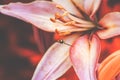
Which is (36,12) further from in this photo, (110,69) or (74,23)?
(110,69)

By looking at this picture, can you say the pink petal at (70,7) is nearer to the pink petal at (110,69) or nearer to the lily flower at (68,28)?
the lily flower at (68,28)

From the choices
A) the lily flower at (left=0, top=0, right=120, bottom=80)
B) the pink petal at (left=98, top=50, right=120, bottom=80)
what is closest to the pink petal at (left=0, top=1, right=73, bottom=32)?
the lily flower at (left=0, top=0, right=120, bottom=80)

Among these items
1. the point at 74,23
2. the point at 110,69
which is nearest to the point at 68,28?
the point at 74,23

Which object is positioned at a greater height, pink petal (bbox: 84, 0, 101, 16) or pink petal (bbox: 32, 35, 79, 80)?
pink petal (bbox: 84, 0, 101, 16)

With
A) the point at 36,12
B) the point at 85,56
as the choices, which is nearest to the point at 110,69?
the point at 85,56

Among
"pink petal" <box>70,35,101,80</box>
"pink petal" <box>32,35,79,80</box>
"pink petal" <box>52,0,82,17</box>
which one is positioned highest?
"pink petal" <box>52,0,82,17</box>

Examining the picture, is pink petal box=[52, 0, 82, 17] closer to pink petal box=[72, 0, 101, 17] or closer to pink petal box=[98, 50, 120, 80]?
pink petal box=[72, 0, 101, 17]

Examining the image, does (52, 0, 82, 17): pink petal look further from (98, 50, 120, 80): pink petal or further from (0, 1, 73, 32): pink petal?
(98, 50, 120, 80): pink petal
